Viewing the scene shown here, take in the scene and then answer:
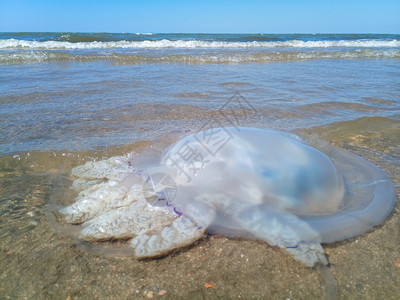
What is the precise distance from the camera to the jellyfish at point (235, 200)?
159cm

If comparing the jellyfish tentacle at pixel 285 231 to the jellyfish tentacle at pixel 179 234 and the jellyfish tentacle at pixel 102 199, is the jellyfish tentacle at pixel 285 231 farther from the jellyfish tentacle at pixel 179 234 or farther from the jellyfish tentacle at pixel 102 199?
the jellyfish tentacle at pixel 102 199

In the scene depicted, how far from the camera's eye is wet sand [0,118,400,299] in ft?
4.23

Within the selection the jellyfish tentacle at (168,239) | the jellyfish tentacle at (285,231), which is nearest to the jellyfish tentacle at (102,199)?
the jellyfish tentacle at (168,239)

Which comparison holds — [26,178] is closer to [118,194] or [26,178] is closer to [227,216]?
[118,194]

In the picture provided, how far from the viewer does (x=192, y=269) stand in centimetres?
142

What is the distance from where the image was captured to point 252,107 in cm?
411

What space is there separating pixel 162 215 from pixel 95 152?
1255mm

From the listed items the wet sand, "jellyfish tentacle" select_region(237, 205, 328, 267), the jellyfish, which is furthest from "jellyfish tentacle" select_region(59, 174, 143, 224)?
"jellyfish tentacle" select_region(237, 205, 328, 267)

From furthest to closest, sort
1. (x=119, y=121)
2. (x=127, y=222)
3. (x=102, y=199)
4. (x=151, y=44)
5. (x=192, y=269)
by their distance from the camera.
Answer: (x=151, y=44) < (x=119, y=121) < (x=102, y=199) < (x=127, y=222) < (x=192, y=269)

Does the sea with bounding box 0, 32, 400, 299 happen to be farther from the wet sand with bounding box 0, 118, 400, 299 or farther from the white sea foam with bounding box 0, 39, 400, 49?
the white sea foam with bounding box 0, 39, 400, 49

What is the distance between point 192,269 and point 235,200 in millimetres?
509

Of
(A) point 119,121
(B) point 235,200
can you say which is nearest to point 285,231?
(B) point 235,200

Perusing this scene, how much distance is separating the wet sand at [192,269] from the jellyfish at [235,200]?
0.08 metres

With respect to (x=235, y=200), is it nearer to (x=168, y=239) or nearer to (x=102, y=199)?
(x=168, y=239)
